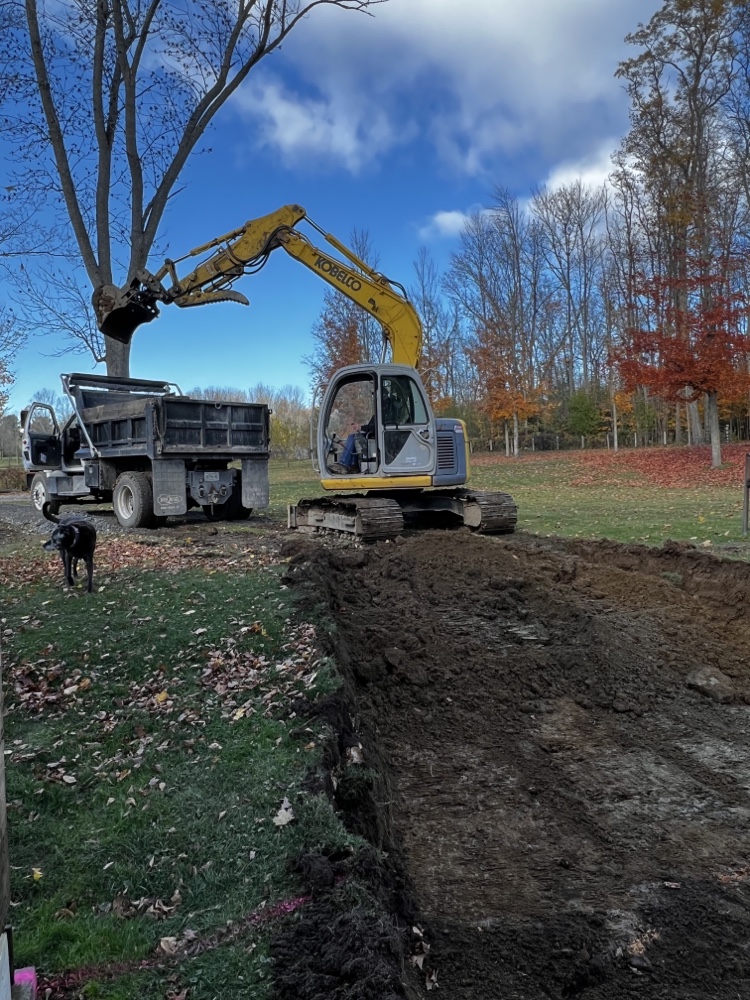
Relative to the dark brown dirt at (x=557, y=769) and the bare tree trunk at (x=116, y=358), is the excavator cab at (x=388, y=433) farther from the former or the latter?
the bare tree trunk at (x=116, y=358)

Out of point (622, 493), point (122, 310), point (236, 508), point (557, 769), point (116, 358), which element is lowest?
point (557, 769)

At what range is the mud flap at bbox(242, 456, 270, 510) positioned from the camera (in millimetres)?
12828

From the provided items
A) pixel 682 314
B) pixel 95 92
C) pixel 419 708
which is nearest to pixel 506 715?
pixel 419 708

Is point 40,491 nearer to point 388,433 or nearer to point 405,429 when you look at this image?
point 388,433

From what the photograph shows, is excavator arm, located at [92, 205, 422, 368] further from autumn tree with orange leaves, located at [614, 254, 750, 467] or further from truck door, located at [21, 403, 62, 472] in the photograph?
autumn tree with orange leaves, located at [614, 254, 750, 467]

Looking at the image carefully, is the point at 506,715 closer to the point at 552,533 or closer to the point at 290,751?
the point at 290,751

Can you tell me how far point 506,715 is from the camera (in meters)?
4.66

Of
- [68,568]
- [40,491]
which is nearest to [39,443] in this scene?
[40,491]

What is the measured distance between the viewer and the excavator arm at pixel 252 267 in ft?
40.3

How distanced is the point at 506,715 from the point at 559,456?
102 ft

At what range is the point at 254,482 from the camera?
12.9m

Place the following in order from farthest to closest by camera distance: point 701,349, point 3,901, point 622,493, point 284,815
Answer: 1. point 701,349
2. point 622,493
3. point 284,815
4. point 3,901

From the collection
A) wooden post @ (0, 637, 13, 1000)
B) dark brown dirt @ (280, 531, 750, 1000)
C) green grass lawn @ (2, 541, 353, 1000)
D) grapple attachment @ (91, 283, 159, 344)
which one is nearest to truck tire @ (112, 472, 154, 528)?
grapple attachment @ (91, 283, 159, 344)

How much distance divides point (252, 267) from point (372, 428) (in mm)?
4370
